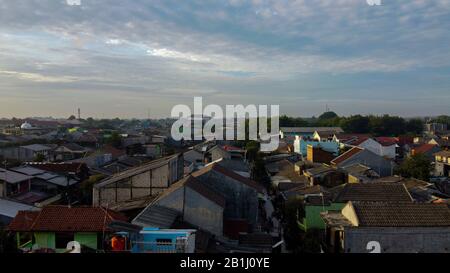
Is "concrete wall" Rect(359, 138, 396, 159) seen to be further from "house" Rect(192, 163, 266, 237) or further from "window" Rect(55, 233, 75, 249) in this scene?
"window" Rect(55, 233, 75, 249)

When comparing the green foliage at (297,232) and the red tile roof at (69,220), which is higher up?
the red tile roof at (69,220)

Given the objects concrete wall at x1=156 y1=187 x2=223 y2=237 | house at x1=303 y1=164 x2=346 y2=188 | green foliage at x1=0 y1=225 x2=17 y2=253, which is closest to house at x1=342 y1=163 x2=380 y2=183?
house at x1=303 y1=164 x2=346 y2=188

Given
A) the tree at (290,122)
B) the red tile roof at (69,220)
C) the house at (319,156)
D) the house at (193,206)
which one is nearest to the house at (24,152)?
the house at (319,156)

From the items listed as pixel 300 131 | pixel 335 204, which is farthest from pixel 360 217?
pixel 300 131

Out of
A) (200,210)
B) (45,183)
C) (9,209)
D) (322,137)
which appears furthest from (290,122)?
(200,210)

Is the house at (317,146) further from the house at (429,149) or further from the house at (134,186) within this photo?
the house at (134,186)

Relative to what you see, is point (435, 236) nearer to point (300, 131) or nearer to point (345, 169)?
point (345, 169)
